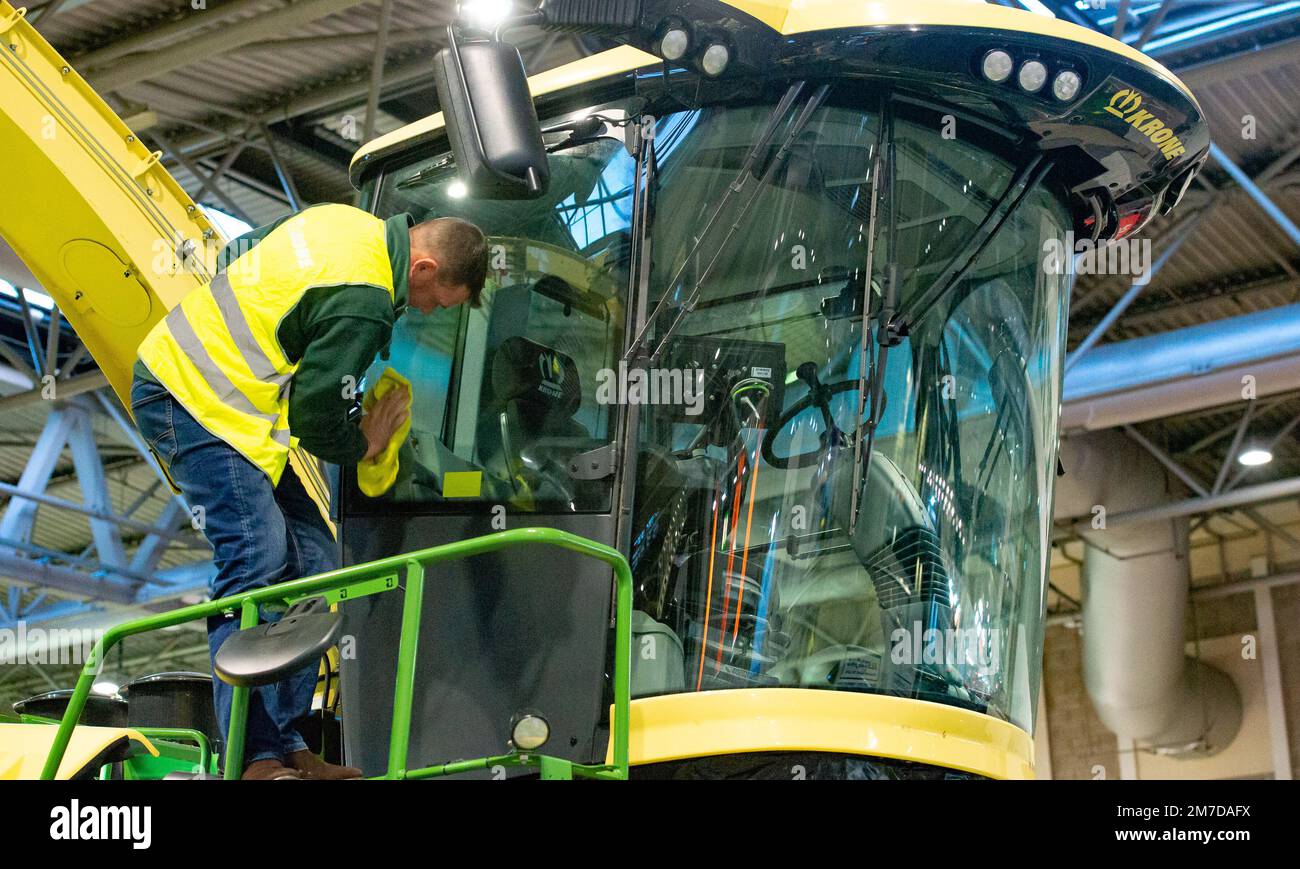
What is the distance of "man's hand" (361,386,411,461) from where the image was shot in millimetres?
4023

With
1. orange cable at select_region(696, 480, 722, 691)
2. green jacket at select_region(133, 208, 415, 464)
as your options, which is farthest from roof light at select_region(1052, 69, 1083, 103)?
green jacket at select_region(133, 208, 415, 464)

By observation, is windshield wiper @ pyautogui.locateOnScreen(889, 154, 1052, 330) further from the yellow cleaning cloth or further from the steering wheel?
the yellow cleaning cloth

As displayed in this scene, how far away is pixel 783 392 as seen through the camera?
153 inches

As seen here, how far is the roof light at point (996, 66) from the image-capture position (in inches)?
154

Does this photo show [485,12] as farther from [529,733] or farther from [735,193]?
[529,733]

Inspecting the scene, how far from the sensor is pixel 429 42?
33.4 feet

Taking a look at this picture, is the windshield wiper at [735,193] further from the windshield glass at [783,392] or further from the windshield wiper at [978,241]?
the windshield wiper at [978,241]

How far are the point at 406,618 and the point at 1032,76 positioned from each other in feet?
7.40

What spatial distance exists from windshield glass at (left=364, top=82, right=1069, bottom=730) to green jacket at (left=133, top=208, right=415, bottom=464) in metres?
0.46

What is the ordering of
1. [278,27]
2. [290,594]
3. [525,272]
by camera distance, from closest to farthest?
[290,594], [525,272], [278,27]

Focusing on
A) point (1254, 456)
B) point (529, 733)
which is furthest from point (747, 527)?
point (1254, 456)

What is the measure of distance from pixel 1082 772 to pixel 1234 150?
41.9ft
